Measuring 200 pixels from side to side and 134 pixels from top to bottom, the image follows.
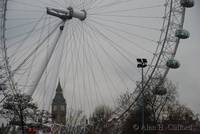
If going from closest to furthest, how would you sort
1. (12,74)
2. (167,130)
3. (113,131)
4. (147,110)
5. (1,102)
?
1. (12,74)
2. (1,102)
3. (113,131)
4. (147,110)
5. (167,130)

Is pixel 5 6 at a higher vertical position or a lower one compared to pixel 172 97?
higher

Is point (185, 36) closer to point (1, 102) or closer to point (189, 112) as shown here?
point (1, 102)

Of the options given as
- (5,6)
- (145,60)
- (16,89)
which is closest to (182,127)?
(145,60)

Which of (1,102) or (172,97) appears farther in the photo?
(172,97)

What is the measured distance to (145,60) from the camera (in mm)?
61500

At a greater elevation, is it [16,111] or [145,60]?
[145,60]

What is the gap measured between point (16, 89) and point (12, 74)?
5.11 m

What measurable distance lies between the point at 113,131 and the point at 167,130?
19.4 m

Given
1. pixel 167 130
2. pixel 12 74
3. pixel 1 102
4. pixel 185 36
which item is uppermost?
pixel 185 36

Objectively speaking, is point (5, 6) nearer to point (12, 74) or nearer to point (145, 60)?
point (12, 74)

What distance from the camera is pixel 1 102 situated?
72812mm

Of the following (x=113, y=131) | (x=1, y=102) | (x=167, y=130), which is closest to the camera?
(x=1, y=102)

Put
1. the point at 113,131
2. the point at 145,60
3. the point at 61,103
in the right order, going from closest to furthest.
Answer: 1. the point at 145,60
2. the point at 113,131
3. the point at 61,103

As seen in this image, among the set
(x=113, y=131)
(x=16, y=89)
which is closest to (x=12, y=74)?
(x=16, y=89)
